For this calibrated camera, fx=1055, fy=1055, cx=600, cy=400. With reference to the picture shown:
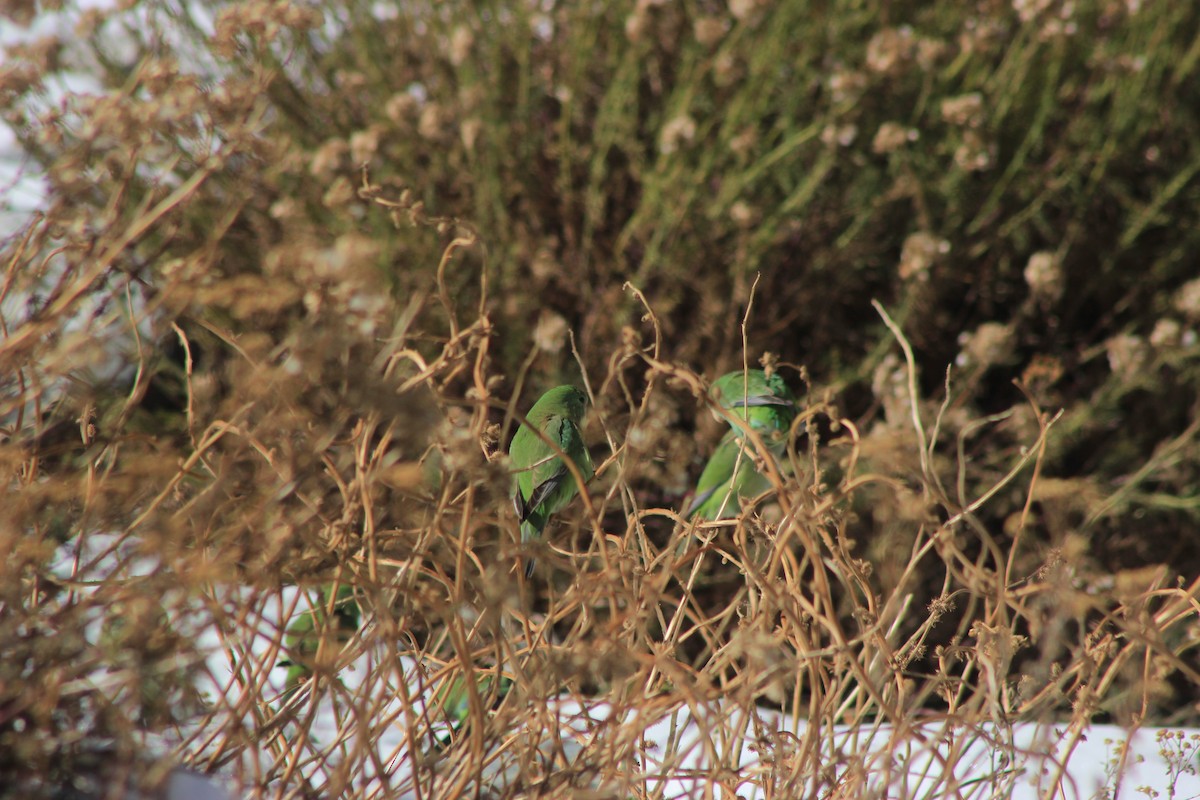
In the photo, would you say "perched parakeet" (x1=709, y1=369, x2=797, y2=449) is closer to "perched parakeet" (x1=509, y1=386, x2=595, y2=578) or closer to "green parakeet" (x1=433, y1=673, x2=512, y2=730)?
"perched parakeet" (x1=509, y1=386, x2=595, y2=578)

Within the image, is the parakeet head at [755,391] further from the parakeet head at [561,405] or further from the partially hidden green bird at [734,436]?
the parakeet head at [561,405]

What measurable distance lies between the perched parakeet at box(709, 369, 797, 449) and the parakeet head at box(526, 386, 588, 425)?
126mm

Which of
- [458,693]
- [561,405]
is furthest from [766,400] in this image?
[458,693]

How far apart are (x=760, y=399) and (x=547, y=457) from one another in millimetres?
225

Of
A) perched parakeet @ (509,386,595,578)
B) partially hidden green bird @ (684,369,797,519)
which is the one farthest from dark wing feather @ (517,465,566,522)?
partially hidden green bird @ (684,369,797,519)

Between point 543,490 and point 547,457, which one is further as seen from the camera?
point 543,490

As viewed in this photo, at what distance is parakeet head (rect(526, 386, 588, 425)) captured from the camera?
95 cm

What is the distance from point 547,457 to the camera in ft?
2.94

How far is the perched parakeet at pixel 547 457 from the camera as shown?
94cm

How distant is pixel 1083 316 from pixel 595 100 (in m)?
1.13

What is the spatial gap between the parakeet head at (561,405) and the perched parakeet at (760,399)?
0.13m

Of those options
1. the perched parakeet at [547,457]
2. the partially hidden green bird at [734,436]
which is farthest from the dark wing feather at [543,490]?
the partially hidden green bird at [734,436]

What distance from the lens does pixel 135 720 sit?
1.95ft

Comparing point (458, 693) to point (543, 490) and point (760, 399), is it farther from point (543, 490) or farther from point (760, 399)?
point (760, 399)
